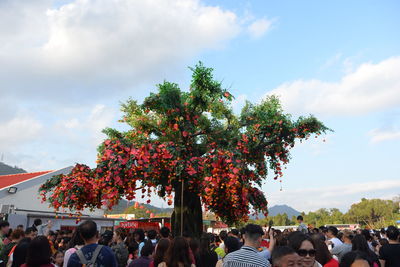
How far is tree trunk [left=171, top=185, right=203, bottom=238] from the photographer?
12.4 metres

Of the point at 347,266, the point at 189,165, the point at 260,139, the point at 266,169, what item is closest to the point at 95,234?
the point at 347,266

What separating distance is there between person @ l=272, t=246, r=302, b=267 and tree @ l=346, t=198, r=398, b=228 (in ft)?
288

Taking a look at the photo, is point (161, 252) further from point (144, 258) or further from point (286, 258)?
point (286, 258)

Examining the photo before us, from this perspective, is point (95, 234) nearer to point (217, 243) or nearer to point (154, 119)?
point (217, 243)

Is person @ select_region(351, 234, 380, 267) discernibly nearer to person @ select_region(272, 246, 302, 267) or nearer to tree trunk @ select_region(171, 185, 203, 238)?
person @ select_region(272, 246, 302, 267)

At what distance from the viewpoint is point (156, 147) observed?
10336 millimetres

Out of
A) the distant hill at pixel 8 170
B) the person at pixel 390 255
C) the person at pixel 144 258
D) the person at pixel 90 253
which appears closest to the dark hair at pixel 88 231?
the person at pixel 90 253

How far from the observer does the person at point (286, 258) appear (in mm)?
3311

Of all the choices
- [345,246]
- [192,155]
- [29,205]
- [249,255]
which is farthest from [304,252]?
[29,205]

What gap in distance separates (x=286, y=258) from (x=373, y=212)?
9440 centimetres

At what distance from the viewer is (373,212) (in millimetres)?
84750

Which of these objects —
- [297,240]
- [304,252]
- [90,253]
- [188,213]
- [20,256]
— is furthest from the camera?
[188,213]

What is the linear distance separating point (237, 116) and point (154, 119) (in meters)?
3.29

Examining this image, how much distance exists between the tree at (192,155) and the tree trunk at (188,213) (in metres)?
0.04
